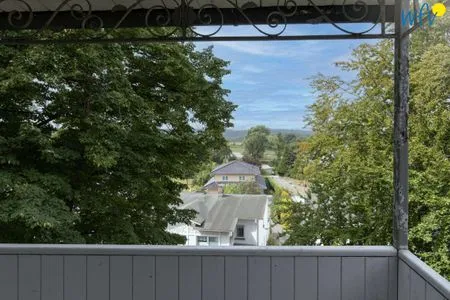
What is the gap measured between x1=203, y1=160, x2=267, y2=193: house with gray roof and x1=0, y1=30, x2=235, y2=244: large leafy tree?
0.97 metres

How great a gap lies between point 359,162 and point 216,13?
7239mm

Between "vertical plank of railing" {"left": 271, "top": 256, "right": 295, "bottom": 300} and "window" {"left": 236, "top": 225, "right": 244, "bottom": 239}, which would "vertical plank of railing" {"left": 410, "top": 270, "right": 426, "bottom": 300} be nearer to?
"vertical plank of railing" {"left": 271, "top": 256, "right": 295, "bottom": 300}

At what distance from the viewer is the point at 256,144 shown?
27.1 ft

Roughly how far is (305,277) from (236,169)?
23.3 feet

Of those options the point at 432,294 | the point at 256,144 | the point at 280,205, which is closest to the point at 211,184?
the point at 256,144

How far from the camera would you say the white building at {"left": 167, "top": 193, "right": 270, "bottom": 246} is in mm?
8148

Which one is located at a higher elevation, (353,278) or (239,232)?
(353,278)

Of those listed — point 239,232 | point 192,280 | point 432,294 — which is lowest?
point 239,232

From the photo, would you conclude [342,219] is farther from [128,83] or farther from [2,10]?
[2,10]

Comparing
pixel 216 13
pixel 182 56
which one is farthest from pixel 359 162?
pixel 216 13

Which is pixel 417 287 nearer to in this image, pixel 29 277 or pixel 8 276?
pixel 29 277

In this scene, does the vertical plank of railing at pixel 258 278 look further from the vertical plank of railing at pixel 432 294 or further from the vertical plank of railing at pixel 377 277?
the vertical plank of railing at pixel 432 294

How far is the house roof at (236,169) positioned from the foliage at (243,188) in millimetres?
280

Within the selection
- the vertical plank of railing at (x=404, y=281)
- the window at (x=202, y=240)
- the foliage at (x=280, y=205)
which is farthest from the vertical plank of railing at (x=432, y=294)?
the foliage at (x=280, y=205)
